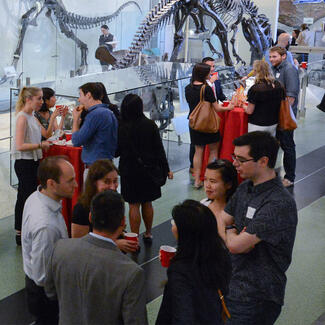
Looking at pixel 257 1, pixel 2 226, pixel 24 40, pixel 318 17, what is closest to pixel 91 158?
pixel 2 226

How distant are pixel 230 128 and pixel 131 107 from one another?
239 cm

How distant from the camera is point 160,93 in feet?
24.8

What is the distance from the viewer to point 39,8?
12.4 meters

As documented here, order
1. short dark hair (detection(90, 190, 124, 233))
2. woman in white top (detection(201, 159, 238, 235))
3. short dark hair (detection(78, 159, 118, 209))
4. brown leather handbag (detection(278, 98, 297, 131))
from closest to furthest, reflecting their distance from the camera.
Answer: short dark hair (detection(90, 190, 124, 233))
woman in white top (detection(201, 159, 238, 235))
short dark hair (detection(78, 159, 118, 209))
brown leather handbag (detection(278, 98, 297, 131))

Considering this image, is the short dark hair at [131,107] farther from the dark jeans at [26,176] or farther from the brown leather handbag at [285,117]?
the brown leather handbag at [285,117]

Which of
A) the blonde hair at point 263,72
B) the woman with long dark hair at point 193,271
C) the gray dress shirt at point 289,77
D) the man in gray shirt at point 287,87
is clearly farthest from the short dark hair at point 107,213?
the gray dress shirt at point 289,77

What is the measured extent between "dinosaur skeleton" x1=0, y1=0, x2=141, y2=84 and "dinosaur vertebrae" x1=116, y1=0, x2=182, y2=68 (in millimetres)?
3736

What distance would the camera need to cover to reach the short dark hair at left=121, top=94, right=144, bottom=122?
4.80 metres

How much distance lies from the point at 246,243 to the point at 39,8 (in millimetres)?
10738

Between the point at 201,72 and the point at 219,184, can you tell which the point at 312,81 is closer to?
the point at 201,72

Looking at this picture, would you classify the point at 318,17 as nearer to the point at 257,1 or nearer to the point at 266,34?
the point at 257,1

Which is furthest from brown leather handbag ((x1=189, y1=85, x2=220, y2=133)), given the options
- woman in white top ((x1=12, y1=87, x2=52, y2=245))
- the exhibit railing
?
the exhibit railing

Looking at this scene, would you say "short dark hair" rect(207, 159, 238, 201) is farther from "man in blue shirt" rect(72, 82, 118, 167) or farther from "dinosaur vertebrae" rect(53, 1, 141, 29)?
"dinosaur vertebrae" rect(53, 1, 141, 29)

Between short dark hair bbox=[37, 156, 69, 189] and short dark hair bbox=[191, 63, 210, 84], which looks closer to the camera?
short dark hair bbox=[37, 156, 69, 189]
